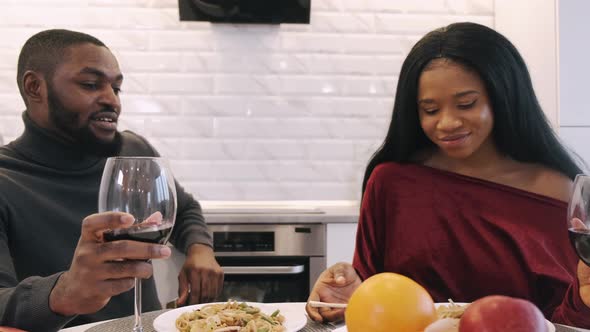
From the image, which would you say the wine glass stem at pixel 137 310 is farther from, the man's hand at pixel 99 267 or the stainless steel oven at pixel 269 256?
the stainless steel oven at pixel 269 256

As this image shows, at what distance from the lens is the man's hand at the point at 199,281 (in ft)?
5.20

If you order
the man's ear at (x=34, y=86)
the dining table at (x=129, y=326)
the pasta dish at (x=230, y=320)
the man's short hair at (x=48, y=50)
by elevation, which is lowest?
the dining table at (x=129, y=326)

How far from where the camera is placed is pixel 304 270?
2.51 metres

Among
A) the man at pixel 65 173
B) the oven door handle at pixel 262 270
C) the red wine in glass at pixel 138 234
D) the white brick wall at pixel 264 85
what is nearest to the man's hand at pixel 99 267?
the red wine in glass at pixel 138 234

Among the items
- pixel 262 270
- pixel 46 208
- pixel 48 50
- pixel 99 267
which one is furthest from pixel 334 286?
pixel 262 270

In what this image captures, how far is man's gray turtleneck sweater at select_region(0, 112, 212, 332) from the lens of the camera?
1.48m

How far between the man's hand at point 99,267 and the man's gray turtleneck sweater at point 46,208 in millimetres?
286

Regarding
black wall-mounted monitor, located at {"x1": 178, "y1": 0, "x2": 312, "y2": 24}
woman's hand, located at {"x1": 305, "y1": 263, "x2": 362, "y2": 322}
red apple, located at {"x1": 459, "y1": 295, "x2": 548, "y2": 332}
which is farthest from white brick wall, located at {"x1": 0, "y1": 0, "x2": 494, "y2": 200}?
red apple, located at {"x1": 459, "y1": 295, "x2": 548, "y2": 332}

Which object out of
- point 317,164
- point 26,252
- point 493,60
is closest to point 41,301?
point 26,252

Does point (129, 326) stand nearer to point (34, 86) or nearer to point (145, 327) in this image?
point (145, 327)

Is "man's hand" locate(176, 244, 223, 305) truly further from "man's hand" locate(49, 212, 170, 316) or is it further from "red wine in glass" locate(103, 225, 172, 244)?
"red wine in glass" locate(103, 225, 172, 244)

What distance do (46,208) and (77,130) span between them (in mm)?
274

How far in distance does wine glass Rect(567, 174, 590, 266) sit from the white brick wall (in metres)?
2.19

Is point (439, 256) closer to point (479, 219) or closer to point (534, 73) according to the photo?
point (479, 219)
